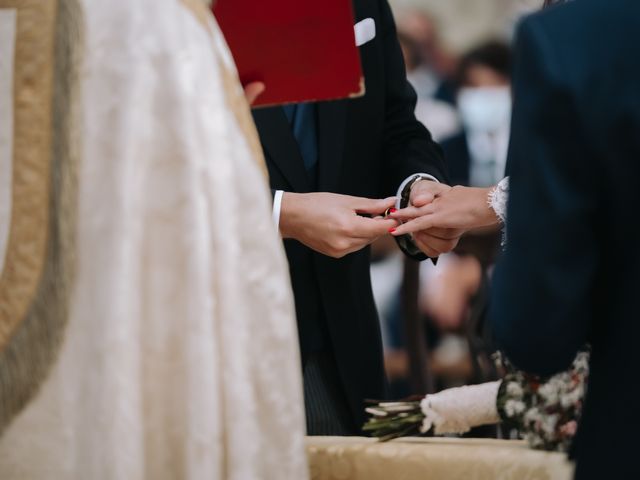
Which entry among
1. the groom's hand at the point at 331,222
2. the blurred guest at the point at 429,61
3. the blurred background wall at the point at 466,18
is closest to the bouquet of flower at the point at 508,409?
the groom's hand at the point at 331,222

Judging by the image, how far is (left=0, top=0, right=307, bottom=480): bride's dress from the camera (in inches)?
49.9

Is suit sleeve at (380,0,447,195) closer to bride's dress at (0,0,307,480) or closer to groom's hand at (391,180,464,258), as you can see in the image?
groom's hand at (391,180,464,258)

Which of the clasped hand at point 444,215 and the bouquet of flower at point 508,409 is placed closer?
the bouquet of flower at point 508,409

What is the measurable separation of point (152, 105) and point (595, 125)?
20.9 inches

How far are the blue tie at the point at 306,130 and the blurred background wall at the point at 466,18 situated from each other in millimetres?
1975

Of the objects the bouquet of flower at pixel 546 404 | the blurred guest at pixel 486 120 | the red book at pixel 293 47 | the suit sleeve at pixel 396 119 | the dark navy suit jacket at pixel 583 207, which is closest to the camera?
the dark navy suit jacket at pixel 583 207

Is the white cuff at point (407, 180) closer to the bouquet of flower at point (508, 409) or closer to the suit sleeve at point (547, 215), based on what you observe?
the bouquet of flower at point (508, 409)

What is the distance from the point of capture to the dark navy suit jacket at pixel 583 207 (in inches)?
41.6

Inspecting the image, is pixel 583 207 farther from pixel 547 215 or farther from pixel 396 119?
pixel 396 119

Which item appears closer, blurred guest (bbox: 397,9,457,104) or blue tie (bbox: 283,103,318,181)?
blue tie (bbox: 283,103,318,181)

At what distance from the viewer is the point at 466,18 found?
4336mm

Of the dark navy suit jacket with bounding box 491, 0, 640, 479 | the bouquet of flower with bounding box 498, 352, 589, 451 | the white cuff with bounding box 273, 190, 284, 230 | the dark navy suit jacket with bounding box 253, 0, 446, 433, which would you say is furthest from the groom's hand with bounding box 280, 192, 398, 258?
the dark navy suit jacket with bounding box 491, 0, 640, 479

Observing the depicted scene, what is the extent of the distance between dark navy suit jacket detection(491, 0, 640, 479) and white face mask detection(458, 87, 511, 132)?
9.03 ft

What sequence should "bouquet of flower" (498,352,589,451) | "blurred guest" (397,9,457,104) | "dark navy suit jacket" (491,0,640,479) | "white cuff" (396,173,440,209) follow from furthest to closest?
"blurred guest" (397,9,457,104), "white cuff" (396,173,440,209), "bouquet of flower" (498,352,589,451), "dark navy suit jacket" (491,0,640,479)
